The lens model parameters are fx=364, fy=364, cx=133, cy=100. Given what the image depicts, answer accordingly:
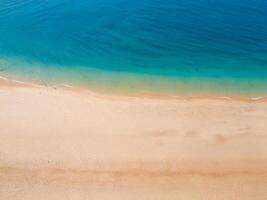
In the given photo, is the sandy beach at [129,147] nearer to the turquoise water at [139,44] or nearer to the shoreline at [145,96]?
the shoreline at [145,96]

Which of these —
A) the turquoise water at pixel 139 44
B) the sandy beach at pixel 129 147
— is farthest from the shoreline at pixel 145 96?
the turquoise water at pixel 139 44

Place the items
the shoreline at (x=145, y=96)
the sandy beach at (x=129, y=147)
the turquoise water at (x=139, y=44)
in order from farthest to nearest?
the turquoise water at (x=139, y=44)
the shoreline at (x=145, y=96)
the sandy beach at (x=129, y=147)

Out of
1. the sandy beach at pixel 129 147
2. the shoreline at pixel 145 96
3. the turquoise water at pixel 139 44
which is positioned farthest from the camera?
the turquoise water at pixel 139 44

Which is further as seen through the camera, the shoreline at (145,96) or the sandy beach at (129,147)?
the shoreline at (145,96)

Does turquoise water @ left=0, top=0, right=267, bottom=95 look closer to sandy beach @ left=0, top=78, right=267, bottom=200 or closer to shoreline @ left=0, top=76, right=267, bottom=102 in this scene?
shoreline @ left=0, top=76, right=267, bottom=102

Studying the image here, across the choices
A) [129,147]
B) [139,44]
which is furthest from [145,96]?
[139,44]

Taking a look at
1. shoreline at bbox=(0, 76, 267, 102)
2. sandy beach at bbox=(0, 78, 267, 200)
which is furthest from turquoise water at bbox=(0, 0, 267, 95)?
sandy beach at bbox=(0, 78, 267, 200)

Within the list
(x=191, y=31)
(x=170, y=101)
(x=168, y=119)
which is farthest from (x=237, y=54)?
(x=168, y=119)
